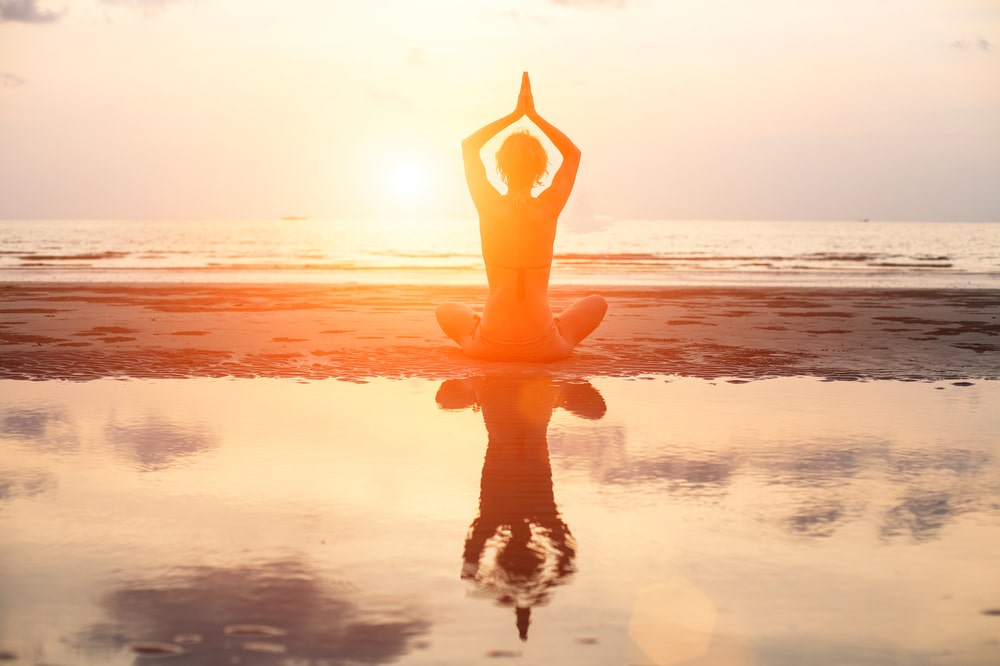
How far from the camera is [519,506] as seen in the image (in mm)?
4844

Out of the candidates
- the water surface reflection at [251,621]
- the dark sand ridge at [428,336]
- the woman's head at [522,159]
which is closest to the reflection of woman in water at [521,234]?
the woman's head at [522,159]

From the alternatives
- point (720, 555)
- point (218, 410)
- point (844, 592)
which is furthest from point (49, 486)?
point (844, 592)

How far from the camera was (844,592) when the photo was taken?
367cm

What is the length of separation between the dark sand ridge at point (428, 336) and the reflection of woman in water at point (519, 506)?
161cm

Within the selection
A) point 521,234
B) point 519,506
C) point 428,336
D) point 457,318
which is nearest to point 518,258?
point 521,234

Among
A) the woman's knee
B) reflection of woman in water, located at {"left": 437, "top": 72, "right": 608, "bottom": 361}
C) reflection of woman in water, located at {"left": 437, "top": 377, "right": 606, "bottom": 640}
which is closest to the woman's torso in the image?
reflection of woman in water, located at {"left": 437, "top": 72, "right": 608, "bottom": 361}

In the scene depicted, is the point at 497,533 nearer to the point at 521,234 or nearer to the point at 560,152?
the point at 521,234

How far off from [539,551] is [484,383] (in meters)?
4.78

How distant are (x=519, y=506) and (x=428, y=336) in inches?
324

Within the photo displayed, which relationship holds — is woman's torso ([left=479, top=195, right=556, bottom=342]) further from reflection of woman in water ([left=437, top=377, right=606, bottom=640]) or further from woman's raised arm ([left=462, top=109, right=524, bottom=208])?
reflection of woman in water ([left=437, top=377, right=606, bottom=640])

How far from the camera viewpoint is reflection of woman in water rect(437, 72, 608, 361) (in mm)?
9016

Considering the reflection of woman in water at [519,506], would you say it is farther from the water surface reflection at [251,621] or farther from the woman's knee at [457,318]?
the woman's knee at [457,318]

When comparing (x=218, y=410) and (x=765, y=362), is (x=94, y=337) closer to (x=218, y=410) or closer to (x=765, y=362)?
(x=218, y=410)

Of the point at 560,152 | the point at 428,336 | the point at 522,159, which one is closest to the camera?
the point at 522,159
